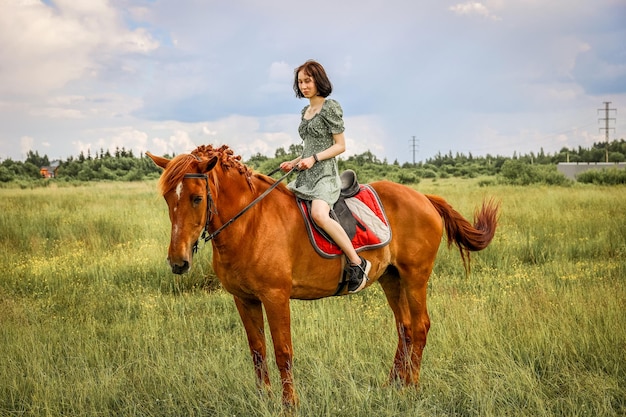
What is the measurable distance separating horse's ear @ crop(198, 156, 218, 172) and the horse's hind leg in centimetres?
238

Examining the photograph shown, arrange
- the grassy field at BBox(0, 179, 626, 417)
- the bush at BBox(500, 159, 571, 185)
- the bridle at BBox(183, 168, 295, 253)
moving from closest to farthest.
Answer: the bridle at BBox(183, 168, 295, 253)
the grassy field at BBox(0, 179, 626, 417)
the bush at BBox(500, 159, 571, 185)

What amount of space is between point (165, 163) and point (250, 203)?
734 mm

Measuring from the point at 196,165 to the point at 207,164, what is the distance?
0.11 metres

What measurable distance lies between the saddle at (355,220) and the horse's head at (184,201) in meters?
1.06

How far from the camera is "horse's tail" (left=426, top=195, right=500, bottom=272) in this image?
5.57 m

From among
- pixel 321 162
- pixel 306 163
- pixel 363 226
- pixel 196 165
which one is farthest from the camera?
pixel 363 226

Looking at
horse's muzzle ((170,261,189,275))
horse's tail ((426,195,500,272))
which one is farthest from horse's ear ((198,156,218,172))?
horse's tail ((426,195,500,272))

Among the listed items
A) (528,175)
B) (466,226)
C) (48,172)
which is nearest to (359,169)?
(528,175)

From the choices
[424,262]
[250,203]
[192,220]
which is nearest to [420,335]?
[424,262]

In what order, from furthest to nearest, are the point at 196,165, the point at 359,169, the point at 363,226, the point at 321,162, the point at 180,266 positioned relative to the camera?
the point at 359,169 < the point at 363,226 < the point at 321,162 < the point at 196,165 < the point at 180,266

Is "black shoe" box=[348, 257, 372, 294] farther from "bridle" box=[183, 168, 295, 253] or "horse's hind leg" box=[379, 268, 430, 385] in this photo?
"bridle" box=[183, 168, 295, 253]

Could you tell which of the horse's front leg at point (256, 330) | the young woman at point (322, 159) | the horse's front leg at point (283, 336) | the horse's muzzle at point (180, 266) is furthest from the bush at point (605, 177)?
the horse's muzzle at point (180, 266)

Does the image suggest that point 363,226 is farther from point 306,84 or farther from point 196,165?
point 196,165

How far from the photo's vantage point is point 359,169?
25203mm
